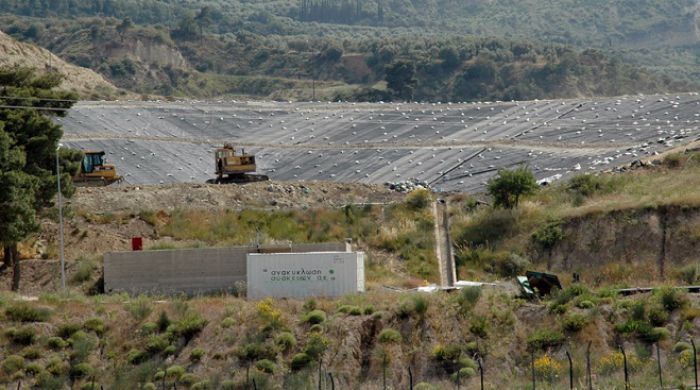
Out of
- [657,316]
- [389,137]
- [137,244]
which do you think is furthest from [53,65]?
[657,316]

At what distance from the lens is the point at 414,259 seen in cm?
6003

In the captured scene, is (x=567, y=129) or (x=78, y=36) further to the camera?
(x=78, y=36)

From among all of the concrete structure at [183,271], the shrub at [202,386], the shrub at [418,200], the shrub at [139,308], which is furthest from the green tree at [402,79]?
the shrub at [202,386]

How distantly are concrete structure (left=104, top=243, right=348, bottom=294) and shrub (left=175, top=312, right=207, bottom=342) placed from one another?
287 inches

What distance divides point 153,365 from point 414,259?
18835mm

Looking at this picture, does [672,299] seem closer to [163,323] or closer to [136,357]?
[163,323]

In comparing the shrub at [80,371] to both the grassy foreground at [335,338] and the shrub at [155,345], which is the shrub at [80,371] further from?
the shrub at [155,345]

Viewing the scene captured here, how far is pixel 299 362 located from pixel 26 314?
377 inches

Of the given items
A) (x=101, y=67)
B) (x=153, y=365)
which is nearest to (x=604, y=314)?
(x=153, y=365)

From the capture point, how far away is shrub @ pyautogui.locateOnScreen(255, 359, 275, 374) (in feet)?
137

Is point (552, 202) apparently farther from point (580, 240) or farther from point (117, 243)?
point (117, 243)

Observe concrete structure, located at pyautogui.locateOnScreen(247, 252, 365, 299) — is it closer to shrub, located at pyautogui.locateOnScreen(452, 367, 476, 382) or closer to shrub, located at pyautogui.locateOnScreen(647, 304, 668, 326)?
shrub, located at pyautogui.locateOnScreen(452, 367, 476, 382)

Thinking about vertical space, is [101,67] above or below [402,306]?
above

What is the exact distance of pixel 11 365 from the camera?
142 feet
